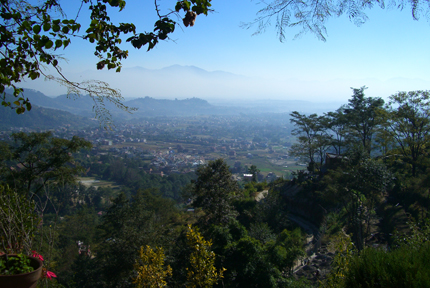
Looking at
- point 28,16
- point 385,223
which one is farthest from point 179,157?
point 28,16

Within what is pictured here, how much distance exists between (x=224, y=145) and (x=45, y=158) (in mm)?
57892

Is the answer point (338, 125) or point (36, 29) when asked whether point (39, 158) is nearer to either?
point (36, 29)

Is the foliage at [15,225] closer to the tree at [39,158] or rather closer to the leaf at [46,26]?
the leaf at [46,26]

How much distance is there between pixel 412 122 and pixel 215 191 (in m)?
8.57

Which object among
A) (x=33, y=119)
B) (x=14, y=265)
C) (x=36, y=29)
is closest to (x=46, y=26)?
(x=36, y=29)

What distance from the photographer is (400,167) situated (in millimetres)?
11398

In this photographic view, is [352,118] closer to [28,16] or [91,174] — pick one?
[28,16]

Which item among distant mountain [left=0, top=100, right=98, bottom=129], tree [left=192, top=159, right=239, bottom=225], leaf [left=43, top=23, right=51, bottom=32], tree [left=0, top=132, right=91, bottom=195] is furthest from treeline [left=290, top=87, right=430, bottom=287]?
distant mountain [left=0, top=100, right=98, bottom=129]

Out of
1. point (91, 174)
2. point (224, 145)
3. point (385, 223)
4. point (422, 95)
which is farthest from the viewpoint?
point (224, 145)

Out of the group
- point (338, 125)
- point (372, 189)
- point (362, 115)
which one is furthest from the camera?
point (338, 125)

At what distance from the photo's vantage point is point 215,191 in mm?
7805

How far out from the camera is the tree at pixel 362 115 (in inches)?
507

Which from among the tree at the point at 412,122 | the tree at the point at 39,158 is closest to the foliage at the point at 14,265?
the tree at the point at 39,158

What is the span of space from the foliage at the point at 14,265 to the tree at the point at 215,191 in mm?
6265
